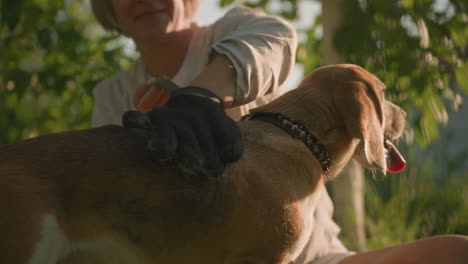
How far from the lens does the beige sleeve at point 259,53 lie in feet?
6.03

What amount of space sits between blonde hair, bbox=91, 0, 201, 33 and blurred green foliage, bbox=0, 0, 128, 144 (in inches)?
40.5

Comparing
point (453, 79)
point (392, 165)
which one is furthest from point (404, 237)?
point (392, 165)

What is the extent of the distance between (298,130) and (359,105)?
26 centimetres

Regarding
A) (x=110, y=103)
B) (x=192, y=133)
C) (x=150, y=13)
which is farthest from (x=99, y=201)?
(x=110, y=103)

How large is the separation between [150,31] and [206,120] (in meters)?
1.12

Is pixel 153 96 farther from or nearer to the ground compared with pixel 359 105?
nearer to the ground

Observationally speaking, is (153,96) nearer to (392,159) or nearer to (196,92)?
(196,92)

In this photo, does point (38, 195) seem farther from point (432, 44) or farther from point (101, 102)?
point (432, 44)

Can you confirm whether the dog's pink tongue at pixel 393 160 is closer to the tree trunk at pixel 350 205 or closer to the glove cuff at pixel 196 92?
the glove cuff at pixel 196 92

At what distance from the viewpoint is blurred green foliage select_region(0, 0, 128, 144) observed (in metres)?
3.97

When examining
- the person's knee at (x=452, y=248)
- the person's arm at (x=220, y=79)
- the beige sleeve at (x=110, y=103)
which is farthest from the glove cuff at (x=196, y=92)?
the beige sleeve at (x=110, y=103)

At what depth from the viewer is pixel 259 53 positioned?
1.89 m

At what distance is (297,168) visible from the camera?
5.88 ft

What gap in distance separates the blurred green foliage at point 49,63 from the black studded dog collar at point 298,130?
91.3 inches
